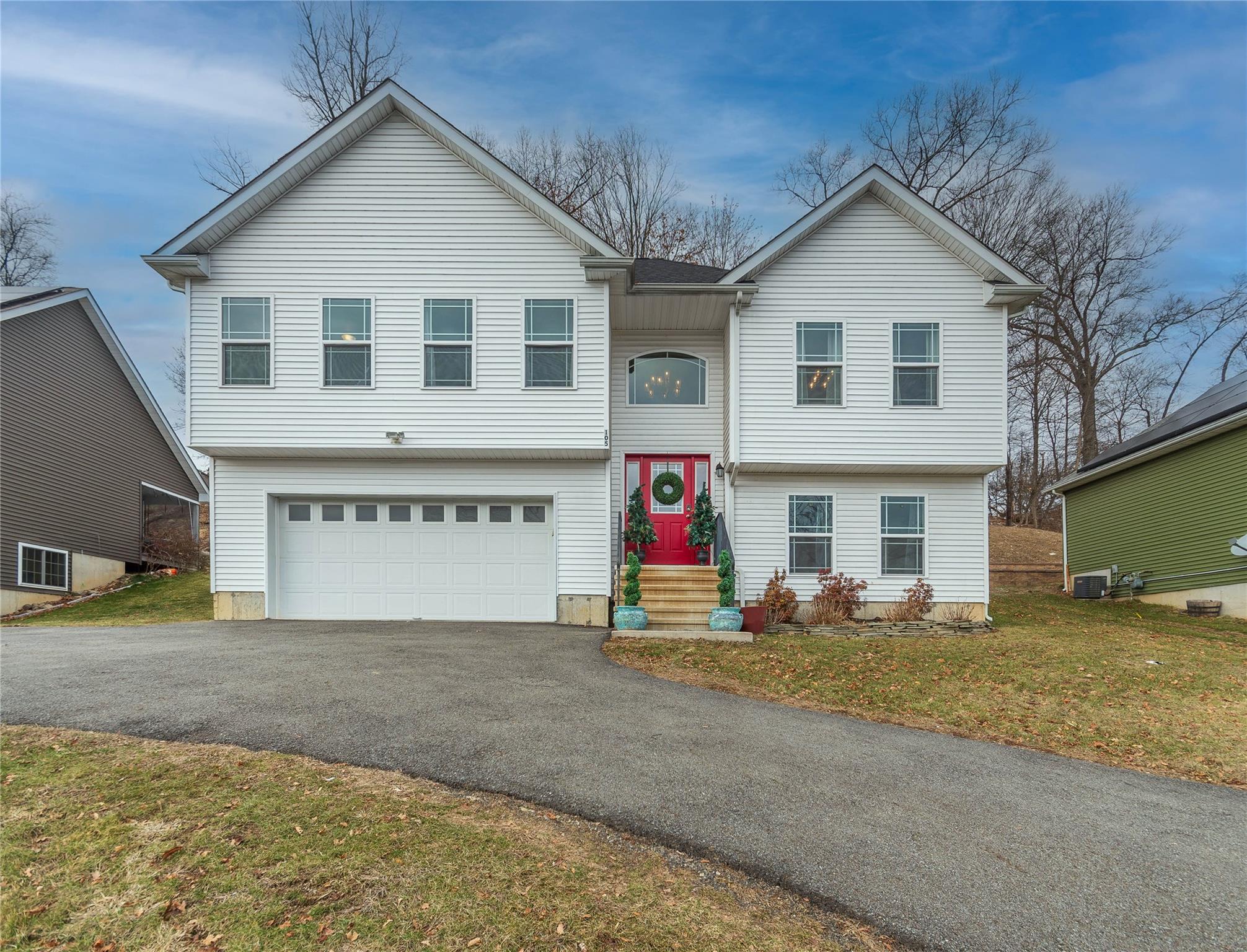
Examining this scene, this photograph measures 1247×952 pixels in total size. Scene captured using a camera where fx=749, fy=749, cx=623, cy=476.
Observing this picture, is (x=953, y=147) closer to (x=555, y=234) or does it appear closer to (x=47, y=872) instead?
(x=555, y=234)

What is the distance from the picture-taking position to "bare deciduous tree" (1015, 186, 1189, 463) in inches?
1016

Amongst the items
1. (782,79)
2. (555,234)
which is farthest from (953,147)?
(555,234)

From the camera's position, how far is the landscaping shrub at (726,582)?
12582mm

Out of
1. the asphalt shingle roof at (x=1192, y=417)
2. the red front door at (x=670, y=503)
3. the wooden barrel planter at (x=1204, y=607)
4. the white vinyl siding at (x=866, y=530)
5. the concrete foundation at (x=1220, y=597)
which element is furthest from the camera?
the asphalt shingle roof at (x=1192, y=417)

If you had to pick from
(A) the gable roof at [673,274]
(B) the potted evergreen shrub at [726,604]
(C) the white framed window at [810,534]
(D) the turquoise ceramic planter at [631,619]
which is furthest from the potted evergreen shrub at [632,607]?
(A) the gable roof at [673,274]

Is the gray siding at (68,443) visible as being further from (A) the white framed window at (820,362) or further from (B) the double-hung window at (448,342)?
(A) the white framed window at (820,362)

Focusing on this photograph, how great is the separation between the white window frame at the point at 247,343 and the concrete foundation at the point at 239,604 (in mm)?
3576

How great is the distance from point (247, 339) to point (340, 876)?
11191 mm

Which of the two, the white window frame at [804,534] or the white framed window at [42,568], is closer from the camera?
the white window frame at [804,534]

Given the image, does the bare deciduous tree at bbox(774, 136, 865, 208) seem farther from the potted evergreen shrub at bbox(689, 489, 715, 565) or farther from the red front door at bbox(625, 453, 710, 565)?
the potted evergreen shrub at bbox(689, 489, 715, 565)

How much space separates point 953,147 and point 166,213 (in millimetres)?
29901

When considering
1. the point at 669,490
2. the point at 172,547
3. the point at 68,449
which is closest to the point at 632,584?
the point at 669,490

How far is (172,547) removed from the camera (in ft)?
72.9

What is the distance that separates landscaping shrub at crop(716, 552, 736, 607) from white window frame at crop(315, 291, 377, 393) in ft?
22.0
